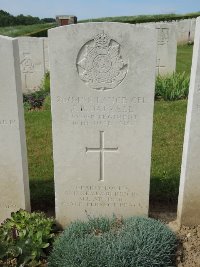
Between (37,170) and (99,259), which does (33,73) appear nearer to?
(37,170)

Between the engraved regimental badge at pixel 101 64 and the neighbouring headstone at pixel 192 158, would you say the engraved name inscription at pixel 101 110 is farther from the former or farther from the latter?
the neighbouring headstone at pixel 192 158

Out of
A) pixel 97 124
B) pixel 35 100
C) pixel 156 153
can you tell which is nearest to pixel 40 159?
pixel 156 153

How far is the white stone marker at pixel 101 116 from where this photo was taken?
3.49 m

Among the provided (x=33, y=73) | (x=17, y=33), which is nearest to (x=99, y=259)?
(x=33, y=73)

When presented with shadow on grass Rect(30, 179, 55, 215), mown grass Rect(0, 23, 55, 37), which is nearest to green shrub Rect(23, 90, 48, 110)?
shadow on grass Rect(30, 179, 55, 215)

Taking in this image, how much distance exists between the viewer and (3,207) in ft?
13.5

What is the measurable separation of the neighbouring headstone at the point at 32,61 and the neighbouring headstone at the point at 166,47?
3405 mm

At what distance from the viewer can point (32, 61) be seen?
10.9m

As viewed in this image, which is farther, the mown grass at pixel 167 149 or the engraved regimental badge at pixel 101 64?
the mown grass at pixel 167 149

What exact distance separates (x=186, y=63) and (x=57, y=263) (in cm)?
1281

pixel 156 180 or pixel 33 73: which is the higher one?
pixel 33 73

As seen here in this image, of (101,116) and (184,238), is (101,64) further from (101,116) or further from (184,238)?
(184,238)

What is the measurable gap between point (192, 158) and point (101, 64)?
137cm

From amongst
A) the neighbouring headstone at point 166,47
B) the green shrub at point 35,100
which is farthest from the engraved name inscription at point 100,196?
the neighbouring headstone at point 166,47
